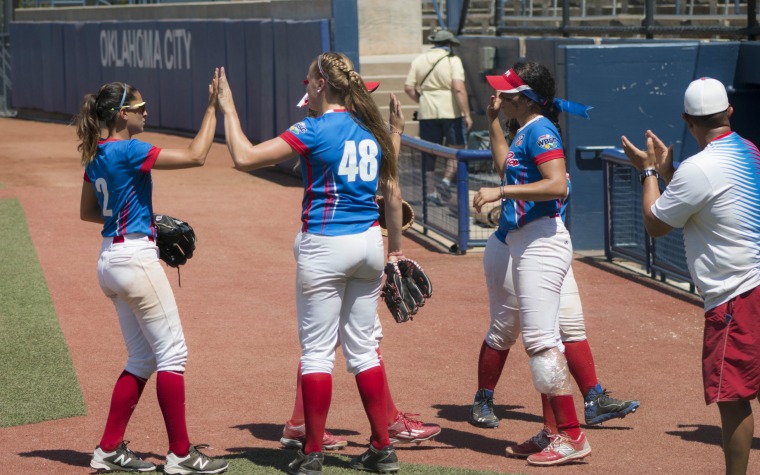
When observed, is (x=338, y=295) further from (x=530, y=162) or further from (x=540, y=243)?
(x=530, y=162)

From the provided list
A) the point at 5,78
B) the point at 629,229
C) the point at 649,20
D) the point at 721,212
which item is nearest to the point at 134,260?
the point at 721,212

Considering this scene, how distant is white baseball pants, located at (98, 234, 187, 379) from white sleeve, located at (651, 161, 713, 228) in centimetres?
228

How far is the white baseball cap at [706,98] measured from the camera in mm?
4578

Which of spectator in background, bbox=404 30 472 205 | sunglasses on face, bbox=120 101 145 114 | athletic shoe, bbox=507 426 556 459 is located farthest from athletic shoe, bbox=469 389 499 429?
spectator in background, bbox=404 30 472 205

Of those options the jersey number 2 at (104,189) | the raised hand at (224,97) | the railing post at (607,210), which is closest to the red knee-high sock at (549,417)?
the raised hand at (224,97)

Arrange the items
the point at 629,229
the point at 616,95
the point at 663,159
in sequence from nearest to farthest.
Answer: the point at 663,159, the point at 629,229, the point at 616,95

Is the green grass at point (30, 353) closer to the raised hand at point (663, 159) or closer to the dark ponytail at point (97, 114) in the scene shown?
the dark ponytail at point (97, 114)

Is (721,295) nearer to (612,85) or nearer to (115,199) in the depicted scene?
(115,199)

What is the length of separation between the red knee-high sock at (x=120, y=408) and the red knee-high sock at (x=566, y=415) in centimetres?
205

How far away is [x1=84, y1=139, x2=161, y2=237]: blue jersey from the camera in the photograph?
16.1 feet

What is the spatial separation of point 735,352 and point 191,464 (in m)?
2.51

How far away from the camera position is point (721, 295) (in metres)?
4.61

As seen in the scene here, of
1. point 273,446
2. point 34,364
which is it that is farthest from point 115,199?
point 34,364

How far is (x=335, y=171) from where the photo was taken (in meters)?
4.89
